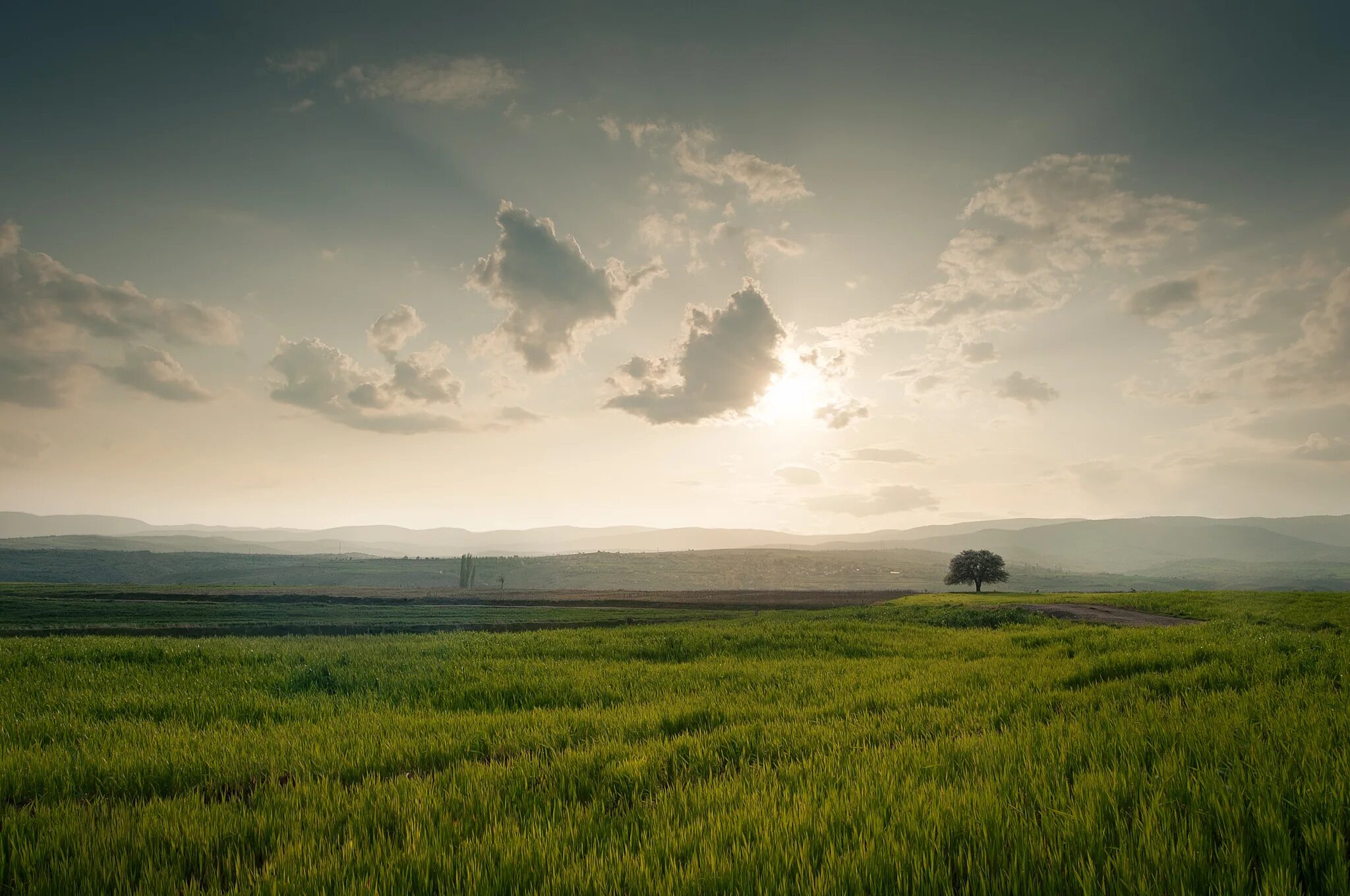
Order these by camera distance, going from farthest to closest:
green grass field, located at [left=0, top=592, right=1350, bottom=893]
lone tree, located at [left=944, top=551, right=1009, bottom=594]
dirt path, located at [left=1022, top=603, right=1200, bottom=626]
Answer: lone tree, located at [left=944, top=551, right=1009, bottom=594] → dirt path, located at [left=1022, top=603, right=1200, bottom=626] → green grass field, located at [left=0, top=592, right=1350, bottom=893]

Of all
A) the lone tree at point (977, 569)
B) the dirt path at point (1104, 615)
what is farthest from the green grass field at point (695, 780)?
the lone tree at point (977, 569)

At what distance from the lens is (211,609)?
2341 inches

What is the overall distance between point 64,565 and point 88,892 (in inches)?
9190

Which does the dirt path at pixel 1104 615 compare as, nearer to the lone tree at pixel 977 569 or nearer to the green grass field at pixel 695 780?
the green grass field at pixel 695 780

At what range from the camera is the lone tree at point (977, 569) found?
80.2m

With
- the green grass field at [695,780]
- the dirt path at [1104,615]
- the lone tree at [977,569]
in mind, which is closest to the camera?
the green grass field at [695,780]

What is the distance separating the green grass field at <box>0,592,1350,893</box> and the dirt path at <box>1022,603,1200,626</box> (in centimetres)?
2133

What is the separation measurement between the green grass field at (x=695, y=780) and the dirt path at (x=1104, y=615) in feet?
70.0

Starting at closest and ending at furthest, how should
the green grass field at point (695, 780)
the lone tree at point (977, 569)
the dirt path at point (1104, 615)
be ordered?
the green grass field at point (695, 780)
the dirt path at point (1104, 615)
the lone tree at point (977, 569)

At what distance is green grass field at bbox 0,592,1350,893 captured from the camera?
363cm

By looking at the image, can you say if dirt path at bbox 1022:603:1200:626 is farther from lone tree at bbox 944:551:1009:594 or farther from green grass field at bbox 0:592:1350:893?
lone tree at bbox 944:551:1009:594

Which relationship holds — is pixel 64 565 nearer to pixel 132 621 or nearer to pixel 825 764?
pixel 132 621

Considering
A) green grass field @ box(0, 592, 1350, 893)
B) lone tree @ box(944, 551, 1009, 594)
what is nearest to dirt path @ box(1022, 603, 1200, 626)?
green grass field @ box(0, 592, 1350, 893)

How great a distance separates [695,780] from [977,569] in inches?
3503
